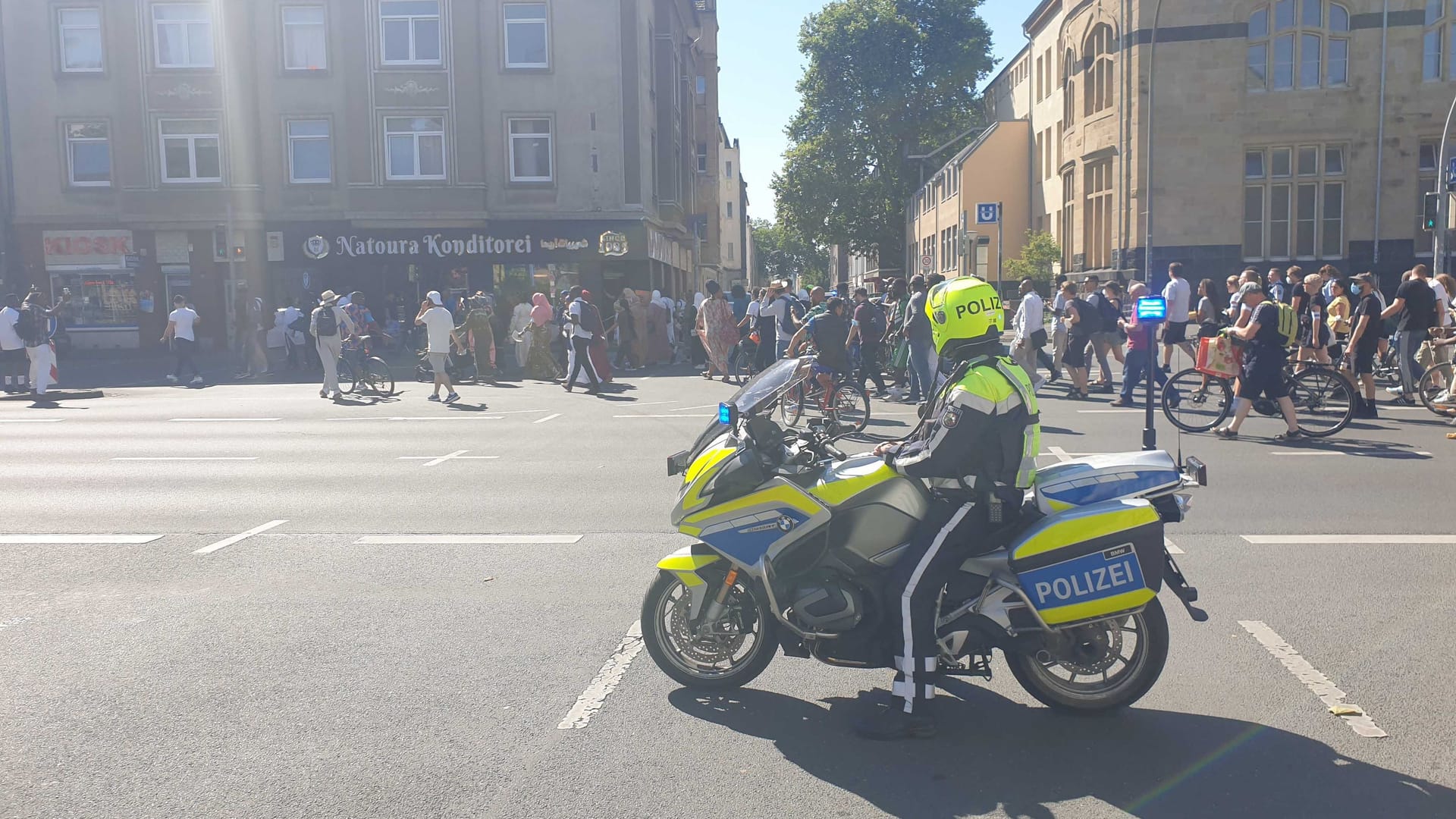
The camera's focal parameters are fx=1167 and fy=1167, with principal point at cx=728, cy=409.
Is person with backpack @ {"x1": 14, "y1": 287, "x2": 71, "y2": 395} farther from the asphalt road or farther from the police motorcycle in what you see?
the police motorcycle

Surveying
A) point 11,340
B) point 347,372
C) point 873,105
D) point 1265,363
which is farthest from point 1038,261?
point 11,340

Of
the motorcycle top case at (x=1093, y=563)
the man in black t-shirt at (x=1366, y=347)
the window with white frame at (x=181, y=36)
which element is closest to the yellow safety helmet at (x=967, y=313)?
the motorcycle top case at (x=1093, y=563)

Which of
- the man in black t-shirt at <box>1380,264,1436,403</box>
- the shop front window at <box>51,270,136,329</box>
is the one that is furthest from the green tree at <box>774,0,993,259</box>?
the man in black t-shirt at <box>1380,264,1436,403</box>

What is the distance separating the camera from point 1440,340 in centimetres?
1405

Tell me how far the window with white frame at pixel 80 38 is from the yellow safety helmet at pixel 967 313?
34564mm

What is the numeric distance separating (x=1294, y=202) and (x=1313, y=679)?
1250 inches

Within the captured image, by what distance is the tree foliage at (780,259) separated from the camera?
112000mm

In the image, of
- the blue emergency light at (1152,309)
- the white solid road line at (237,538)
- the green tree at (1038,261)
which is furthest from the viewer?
the green tree at (1038,261)

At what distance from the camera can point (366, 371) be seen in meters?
19.9

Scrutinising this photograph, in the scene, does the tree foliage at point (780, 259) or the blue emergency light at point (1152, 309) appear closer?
the blue emergency light at point (1152, 309)

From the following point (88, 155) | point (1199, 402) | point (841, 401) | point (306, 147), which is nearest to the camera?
point (1199, 402)

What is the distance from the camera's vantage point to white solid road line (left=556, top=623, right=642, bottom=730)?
4648mm

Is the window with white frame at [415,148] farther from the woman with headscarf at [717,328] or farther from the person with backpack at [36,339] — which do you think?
the woman with headscarf at [717,328]

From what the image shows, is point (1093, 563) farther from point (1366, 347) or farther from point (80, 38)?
point (80, 38)
